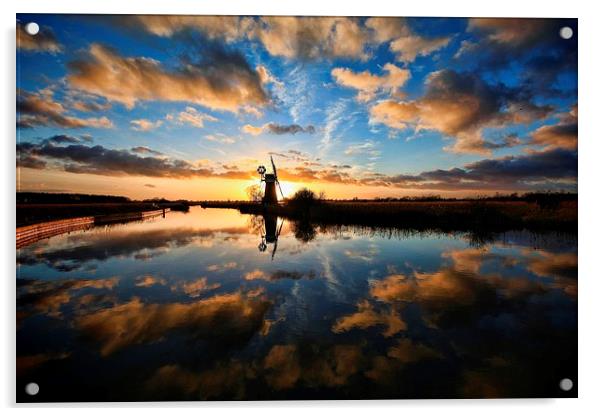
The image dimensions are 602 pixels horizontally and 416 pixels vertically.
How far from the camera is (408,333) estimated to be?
179 inches

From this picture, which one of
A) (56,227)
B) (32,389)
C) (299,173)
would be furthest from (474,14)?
(56,227)

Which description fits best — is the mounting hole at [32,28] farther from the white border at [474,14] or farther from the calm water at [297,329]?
the calm water at [297,329]

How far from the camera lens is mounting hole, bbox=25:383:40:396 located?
409 centimetres

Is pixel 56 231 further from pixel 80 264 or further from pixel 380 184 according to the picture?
pixel 380 184

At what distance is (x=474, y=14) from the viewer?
210 inches

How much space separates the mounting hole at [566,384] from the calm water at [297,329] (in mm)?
76

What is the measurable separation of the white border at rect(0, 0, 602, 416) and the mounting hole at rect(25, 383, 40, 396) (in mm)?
642

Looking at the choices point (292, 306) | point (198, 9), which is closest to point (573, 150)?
point (292, 306)

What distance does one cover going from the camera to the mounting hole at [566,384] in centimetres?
448

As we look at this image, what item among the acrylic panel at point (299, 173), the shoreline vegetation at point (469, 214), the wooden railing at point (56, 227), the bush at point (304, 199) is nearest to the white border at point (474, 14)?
the acrylic panel at point (299, 173)

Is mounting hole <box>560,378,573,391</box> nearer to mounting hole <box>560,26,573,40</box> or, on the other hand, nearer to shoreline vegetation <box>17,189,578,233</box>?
shoreline vegetation <box>17,189,578,233</box>

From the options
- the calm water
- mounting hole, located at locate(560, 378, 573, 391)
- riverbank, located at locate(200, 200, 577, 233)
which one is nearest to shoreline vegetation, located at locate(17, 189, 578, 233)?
riverbank, located at locate(200, 200, 577, 233)

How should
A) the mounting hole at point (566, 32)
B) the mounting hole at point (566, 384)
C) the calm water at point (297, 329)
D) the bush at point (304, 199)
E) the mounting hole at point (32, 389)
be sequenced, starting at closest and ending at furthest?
the calm water at point (297, 329)
the mounting hole at point (32, 389)
the mounting hole at point (566, 384)
the mounting hole at point (566, 32)
the bush at point (304, 199)

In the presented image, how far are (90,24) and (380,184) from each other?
714 centimetres
